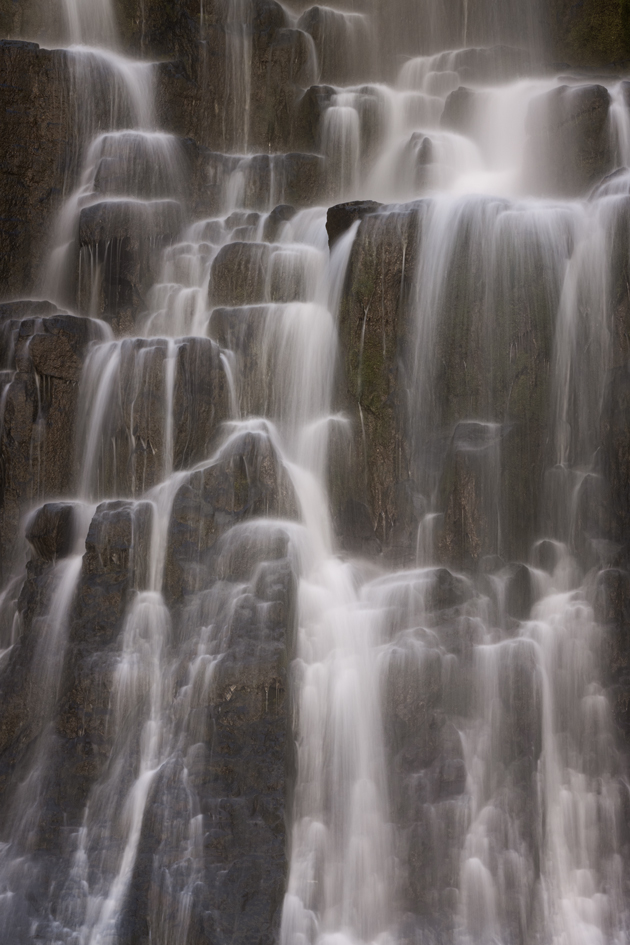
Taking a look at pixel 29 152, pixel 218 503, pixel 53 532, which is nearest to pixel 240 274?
pixel 218 503

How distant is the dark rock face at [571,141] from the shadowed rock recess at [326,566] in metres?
0.05

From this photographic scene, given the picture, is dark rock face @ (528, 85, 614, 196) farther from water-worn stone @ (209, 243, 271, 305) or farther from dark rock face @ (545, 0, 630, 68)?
water-worn stone @ (209, 243, 271, 305)

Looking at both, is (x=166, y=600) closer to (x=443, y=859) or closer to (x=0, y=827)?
(x=0, y=827)

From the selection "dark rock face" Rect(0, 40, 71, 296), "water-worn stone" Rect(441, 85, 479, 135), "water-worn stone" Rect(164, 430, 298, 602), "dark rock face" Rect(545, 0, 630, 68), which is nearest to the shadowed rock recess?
"water-worn stone" Rect(164, 430, 298, 602)

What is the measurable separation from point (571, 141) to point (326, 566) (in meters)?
9.50

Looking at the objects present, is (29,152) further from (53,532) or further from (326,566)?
(326,566)

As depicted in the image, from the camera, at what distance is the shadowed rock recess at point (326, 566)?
9.16m

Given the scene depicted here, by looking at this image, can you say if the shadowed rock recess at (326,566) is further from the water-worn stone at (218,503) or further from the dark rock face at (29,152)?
the dark rock face at (29,152)

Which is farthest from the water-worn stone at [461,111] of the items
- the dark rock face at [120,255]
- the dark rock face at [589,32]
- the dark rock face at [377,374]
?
the dark rock face at [377,374]

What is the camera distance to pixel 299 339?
42.8 ft

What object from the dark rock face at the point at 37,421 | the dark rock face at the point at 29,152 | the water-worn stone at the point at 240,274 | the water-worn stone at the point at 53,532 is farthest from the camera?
the dark rock face at the point at 29,152

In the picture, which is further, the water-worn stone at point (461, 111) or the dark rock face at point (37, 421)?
the water-worn stone at point (461, 111)

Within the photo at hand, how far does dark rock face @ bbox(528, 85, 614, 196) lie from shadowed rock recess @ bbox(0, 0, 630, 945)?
52 mm

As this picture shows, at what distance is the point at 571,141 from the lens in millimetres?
15789
